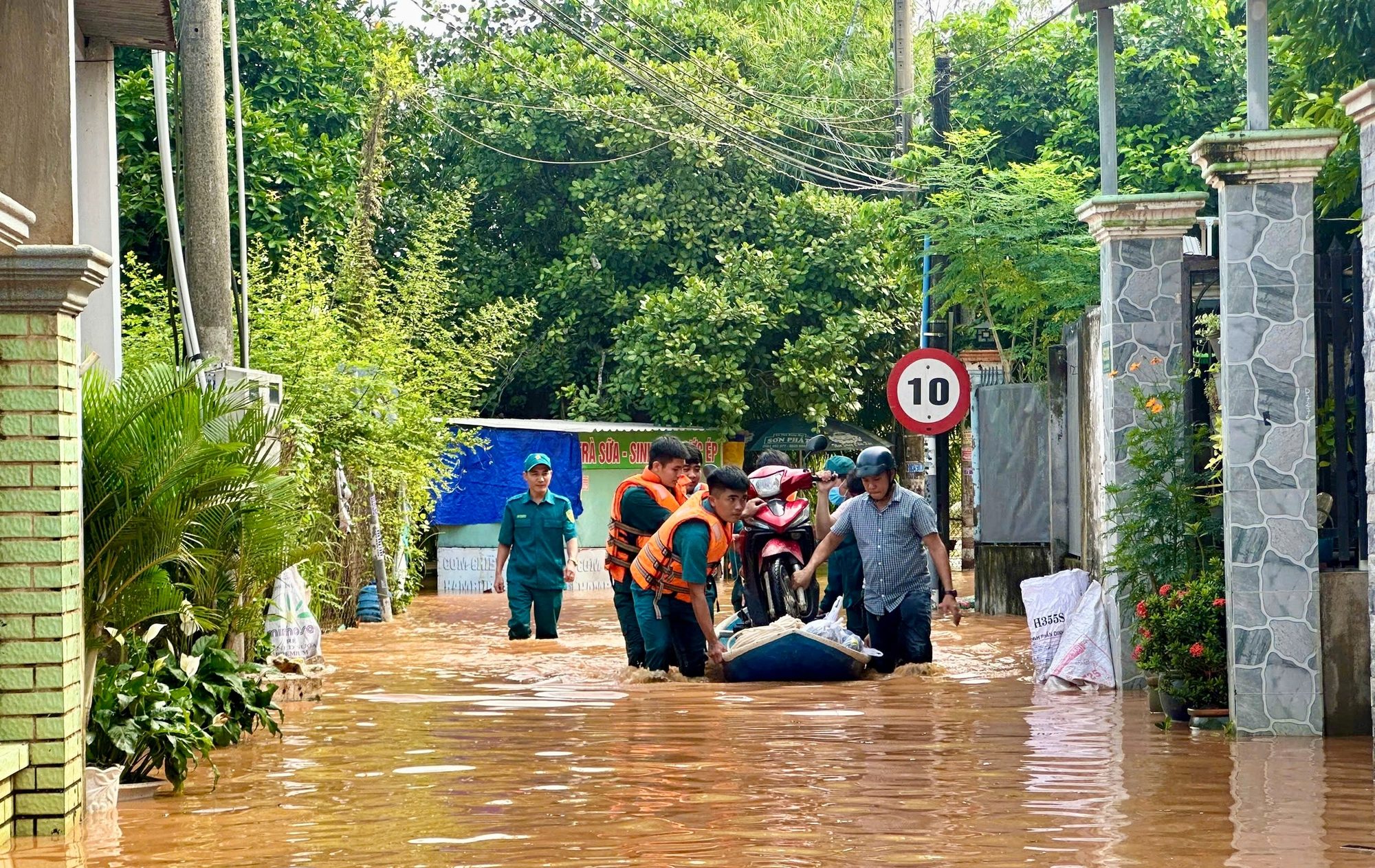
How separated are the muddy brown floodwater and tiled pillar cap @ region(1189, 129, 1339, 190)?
2.94 m

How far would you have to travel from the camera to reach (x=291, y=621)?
1188cm

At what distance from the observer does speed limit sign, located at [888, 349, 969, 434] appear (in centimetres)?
1675

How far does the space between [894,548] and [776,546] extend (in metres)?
2.53

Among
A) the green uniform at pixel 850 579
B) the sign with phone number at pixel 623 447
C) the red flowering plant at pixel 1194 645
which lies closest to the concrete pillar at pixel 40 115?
the red flowering plant at pixel 1194 645

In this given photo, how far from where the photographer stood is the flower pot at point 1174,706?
10078mm

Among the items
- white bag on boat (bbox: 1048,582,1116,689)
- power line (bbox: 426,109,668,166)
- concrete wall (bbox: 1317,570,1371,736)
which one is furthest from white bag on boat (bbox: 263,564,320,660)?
power line (bbox: 426,109,668,166)

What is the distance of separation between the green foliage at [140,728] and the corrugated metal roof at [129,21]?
4.07m

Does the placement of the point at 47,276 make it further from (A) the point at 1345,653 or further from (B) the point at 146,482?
(A) the point at 1345,653

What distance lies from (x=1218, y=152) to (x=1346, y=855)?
4.09m

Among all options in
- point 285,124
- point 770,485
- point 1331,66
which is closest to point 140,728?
point 770,485

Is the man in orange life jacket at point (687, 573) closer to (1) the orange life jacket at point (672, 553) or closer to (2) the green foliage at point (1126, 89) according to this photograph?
(1) the orange life jacket at point (672, 553)

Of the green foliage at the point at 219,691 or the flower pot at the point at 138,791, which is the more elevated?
the green foliage at the point at 219,691

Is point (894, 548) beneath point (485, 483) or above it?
beneath

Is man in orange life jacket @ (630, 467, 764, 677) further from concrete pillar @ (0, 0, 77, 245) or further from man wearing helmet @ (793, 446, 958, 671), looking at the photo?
concrete pillar @ (0, 0, 77, 245)
